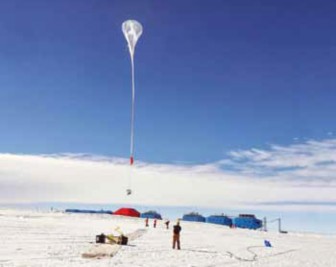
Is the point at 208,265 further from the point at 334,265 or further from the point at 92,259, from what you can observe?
the point at 334,265

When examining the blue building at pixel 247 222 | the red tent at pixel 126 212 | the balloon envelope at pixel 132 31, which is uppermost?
the balloon envelope at pixel 132 31

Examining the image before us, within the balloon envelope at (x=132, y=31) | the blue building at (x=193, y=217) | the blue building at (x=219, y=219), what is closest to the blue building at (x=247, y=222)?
the blue building at (x=219, y=219)

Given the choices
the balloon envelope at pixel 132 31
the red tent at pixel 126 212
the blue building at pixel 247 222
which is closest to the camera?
the balloon envelope at pixel 132 31

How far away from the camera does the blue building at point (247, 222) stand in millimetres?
102312

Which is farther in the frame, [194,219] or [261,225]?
[194,219]

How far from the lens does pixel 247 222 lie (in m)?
104

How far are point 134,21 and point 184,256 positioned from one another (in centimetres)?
1382

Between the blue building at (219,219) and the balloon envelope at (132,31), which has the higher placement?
the balloon envelope at (132,31)

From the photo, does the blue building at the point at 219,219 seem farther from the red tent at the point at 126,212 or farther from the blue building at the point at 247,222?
the red tent at the point at 126,212

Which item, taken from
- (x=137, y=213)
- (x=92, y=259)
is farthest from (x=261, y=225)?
(x=92, y=259)

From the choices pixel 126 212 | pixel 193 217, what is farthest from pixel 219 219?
pixel 126 212

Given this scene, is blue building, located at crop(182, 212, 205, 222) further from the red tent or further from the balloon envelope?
the balloon envelope

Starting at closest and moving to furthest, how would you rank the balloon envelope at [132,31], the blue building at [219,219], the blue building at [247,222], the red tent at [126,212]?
the balloon envelope at [132,31] < the red tent at [126,212] < the blue building at [247,222] < the blue building at [219,219]

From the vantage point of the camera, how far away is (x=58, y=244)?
104ft
